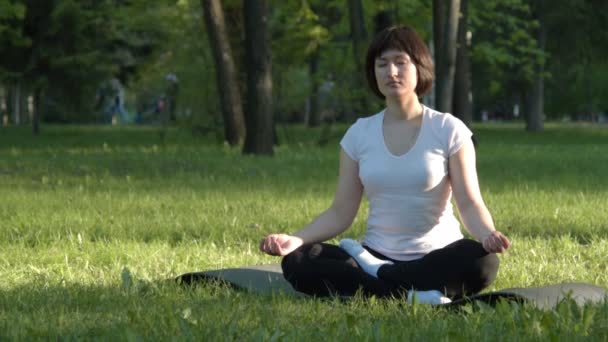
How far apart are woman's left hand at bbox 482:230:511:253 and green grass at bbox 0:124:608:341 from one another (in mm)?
294

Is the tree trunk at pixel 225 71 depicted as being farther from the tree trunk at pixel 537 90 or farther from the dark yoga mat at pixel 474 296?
the tree trunk at pixel 537 90

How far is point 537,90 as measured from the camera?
45719 millimetres

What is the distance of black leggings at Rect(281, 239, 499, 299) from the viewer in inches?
222

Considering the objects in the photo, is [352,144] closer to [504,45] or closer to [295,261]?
[295,261]

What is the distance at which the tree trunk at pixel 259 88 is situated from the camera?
65.6 ft

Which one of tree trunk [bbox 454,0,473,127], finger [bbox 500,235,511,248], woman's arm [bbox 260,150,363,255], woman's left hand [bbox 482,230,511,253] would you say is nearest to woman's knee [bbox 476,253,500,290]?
woman's left hand [bbox 482,230,511,253]

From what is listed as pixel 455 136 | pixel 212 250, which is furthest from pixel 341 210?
pixel 212 250

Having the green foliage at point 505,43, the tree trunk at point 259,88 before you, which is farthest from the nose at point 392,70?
the green foliage at point 505,43

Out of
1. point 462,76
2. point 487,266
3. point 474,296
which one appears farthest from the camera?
point 462,76

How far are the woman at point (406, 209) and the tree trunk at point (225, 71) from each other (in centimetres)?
1685

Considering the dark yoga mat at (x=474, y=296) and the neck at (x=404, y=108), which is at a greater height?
the neck at (x=404, y=108)

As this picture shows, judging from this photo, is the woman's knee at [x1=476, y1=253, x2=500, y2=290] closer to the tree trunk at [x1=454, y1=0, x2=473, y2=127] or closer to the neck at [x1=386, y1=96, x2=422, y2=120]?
the neck at [x1=386, y1=96, x2=422, y2=120]

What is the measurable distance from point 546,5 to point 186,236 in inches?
1386

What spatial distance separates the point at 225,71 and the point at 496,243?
18.3m
